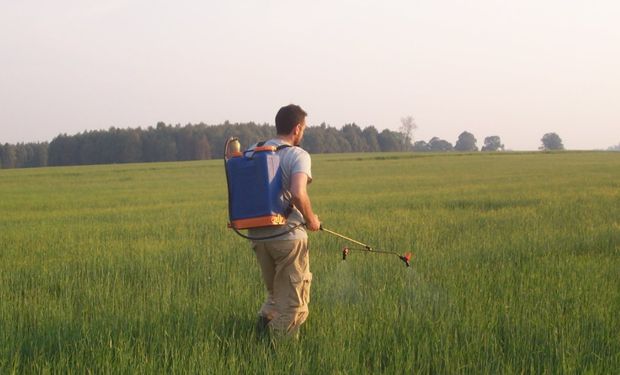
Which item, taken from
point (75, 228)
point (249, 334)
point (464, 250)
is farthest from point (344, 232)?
point (249, 334)

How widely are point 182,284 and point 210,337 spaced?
2.14 meters

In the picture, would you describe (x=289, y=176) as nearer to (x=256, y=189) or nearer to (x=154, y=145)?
(x=256, y=189)

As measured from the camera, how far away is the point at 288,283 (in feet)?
14.1

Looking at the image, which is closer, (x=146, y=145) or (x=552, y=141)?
(x=146, y=145)

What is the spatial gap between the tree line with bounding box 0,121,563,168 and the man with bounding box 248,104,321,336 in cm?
8139

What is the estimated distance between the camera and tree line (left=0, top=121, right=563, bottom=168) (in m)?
92.7

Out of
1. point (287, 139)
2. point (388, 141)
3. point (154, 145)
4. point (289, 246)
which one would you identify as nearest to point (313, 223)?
point (289, 246)

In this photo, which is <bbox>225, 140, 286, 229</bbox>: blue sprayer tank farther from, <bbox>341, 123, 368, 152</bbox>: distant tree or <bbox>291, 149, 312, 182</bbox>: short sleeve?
<bbox>341, 123, 368, 152</bbox>: distant tree

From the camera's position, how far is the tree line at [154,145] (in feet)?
304

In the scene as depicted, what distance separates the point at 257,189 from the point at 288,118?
0.56 meters

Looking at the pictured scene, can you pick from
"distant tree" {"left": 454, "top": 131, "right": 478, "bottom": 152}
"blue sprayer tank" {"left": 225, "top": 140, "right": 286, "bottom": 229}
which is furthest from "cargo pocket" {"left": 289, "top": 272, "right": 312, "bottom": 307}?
"distant tree" {"left": 454, "top": 131, "right": 478, "bottom": 152}

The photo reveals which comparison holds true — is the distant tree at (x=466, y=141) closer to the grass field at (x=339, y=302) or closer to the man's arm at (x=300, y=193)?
the grass field at (x=339, y=302)

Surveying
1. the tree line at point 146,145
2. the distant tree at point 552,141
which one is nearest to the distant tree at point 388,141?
the tree line at point 146,145

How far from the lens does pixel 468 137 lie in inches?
7485
